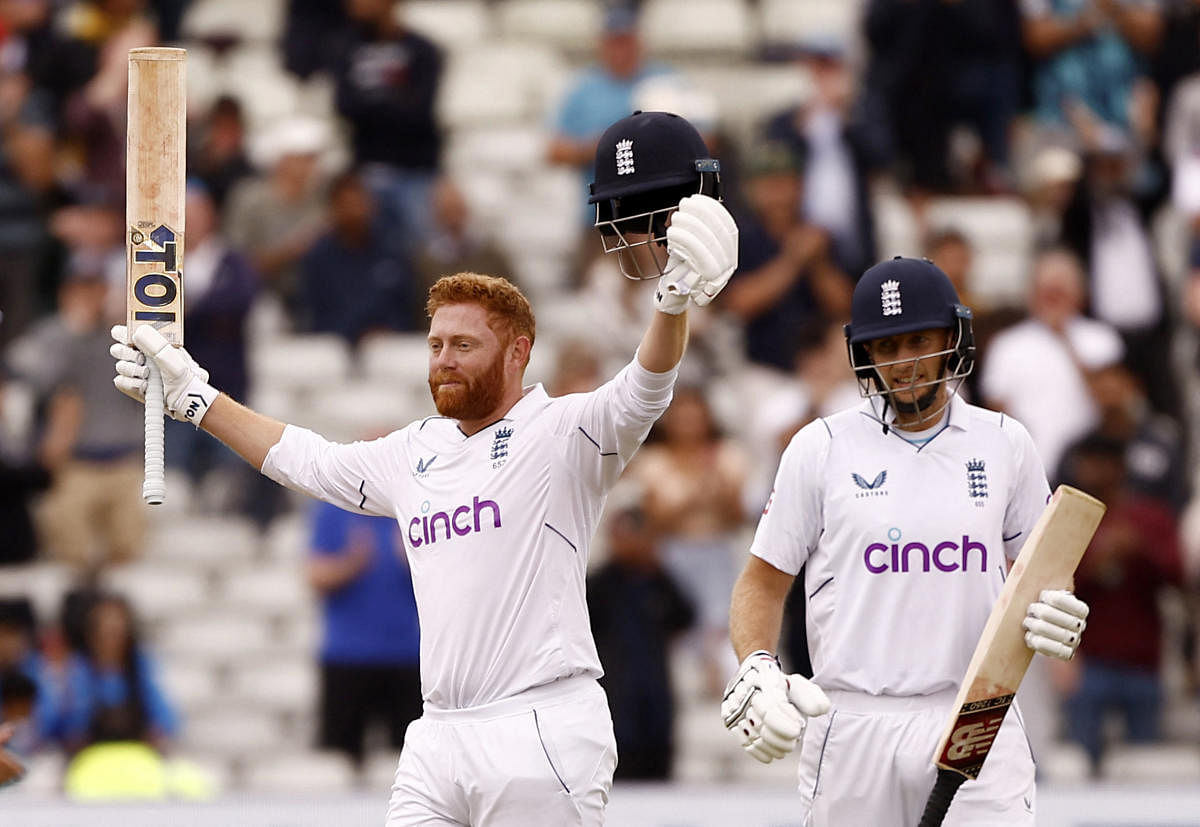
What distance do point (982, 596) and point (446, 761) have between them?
160cm

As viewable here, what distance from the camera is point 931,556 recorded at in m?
6.30

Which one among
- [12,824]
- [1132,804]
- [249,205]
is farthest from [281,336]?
[1132,804]

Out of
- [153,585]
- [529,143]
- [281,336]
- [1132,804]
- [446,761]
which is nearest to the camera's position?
[446,761]

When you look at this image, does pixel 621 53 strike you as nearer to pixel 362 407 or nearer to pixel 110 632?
→ pixel 362 407

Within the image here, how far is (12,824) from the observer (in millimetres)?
8727

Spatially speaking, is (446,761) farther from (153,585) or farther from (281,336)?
(281,336)

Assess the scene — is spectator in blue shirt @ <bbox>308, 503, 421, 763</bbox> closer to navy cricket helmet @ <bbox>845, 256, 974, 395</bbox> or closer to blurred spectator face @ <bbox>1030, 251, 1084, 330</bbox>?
blurred spectator face @ <bbox>1030, 251, 1084, 330</bbox>

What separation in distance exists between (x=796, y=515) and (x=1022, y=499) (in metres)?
0.66

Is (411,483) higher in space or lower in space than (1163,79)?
lower

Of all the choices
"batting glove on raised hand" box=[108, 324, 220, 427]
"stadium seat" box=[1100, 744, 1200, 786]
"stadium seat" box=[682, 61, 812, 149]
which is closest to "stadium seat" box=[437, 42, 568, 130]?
"stadium seat" box=[682, 61, 812, 149]

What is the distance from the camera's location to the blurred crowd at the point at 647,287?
10680 millimetres

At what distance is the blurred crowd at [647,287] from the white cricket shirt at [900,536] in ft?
11.9

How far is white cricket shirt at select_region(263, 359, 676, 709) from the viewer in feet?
20.5

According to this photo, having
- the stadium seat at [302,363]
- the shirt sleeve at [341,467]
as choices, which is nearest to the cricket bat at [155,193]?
the shirt sleeve at [341,467]
